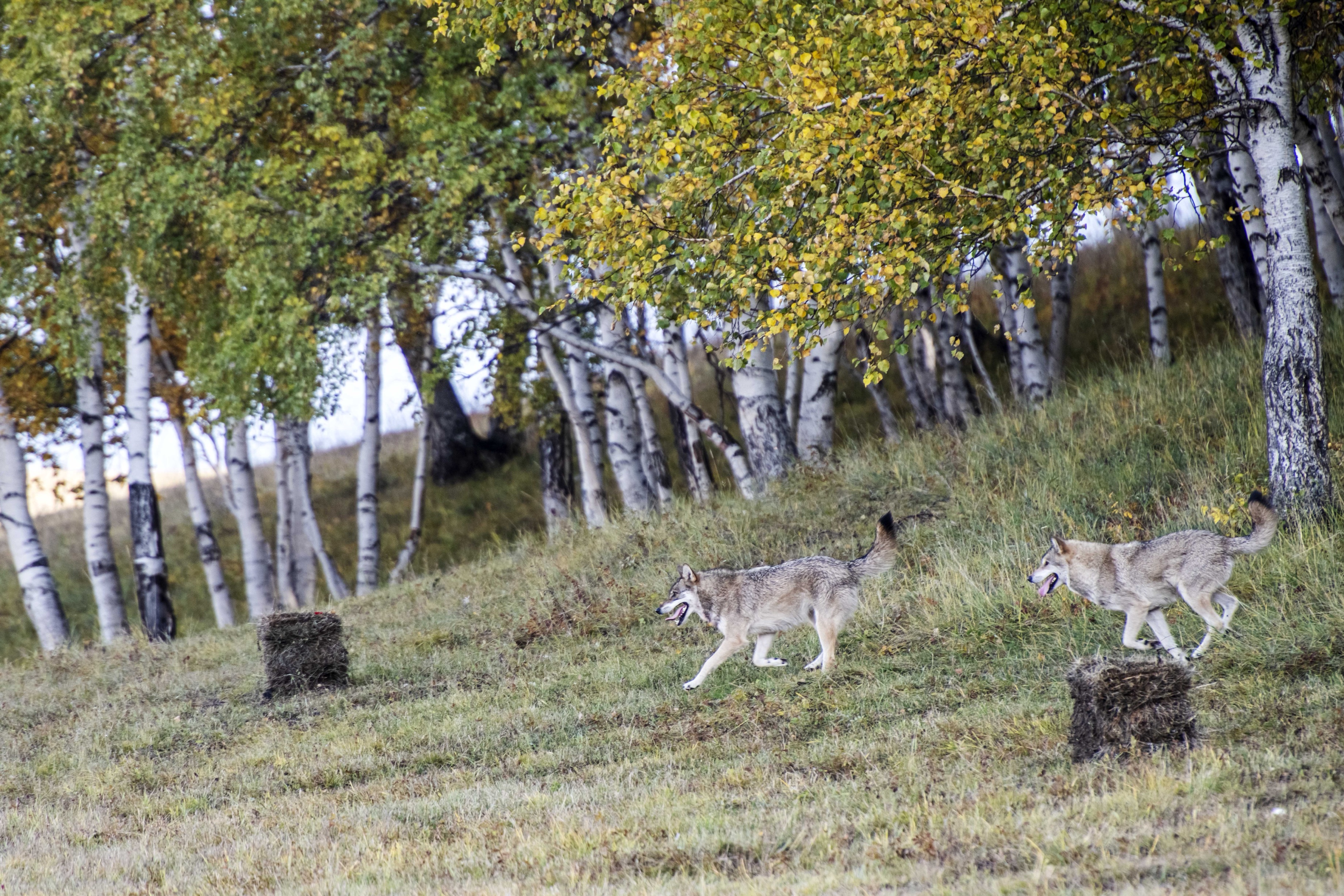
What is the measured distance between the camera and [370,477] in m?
22.8

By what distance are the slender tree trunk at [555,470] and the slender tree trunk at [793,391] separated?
4646 mm

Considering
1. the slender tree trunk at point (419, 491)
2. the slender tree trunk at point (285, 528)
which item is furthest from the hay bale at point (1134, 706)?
the slender tree trunk at point (285, 528)

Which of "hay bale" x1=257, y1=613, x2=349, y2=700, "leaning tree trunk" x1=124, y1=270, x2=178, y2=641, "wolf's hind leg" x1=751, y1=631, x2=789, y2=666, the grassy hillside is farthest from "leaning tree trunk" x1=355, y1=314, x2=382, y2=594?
"wolf's hind leg" x1=751, y1=631, x2=789, y2=666

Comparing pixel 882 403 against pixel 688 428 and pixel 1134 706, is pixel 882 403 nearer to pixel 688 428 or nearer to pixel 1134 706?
pixel 688 428

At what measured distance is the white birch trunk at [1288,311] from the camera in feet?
32.7

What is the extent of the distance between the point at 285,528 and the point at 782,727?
59.3 feet

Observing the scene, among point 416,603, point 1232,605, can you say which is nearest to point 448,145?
point 416,603

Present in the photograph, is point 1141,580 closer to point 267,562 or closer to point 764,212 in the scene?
point 764,212

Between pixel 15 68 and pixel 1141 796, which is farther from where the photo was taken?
pixel 15 68

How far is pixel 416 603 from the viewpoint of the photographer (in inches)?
668

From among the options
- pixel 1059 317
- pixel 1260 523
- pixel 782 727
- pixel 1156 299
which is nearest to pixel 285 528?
pixel 1059 317

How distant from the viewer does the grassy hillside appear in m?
5.67

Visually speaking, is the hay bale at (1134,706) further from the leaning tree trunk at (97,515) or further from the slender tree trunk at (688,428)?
the leaning tree trunk at (97,515)

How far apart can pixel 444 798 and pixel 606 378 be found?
13.2 m
